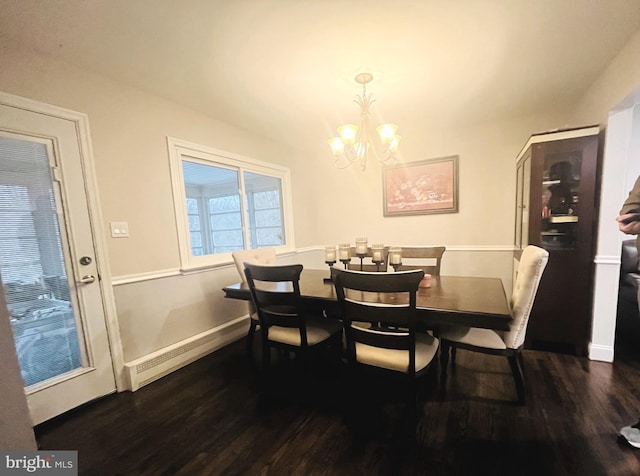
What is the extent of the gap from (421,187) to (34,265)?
3.76m

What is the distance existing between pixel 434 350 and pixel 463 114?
2556 millimetres

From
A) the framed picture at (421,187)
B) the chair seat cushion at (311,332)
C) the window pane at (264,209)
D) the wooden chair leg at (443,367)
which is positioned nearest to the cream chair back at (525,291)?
the wooden chair leg at (443,367)

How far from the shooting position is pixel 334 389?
1935 millimetres

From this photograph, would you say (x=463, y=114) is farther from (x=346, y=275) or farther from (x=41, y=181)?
(x=41, y=181)

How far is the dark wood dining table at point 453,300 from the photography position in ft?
4.50

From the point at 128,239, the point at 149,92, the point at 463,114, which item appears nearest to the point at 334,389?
the point at 128,239

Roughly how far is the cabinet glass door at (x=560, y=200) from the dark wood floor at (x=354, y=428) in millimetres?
1014

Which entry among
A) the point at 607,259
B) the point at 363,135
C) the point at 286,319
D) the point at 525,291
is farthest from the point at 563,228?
the point at 286,319

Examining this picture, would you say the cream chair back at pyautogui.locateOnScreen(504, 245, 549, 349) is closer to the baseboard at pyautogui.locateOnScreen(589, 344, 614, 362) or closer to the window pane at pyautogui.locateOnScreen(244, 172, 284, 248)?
the baseboard at pyautogui.locateOnScreen(589, 344, 614, 362)

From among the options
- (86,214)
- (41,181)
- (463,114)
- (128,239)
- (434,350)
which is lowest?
(434,350)

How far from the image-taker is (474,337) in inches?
67.9

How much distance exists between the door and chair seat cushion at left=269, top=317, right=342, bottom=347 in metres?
1.27

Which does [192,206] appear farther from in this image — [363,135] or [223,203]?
[363,135]

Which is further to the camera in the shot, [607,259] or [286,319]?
[607,259]
